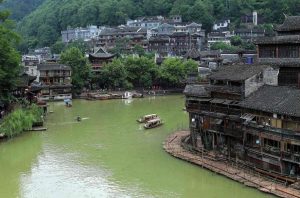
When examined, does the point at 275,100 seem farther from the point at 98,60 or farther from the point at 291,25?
the point at 98,60

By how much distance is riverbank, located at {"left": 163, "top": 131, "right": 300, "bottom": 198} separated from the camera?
25828 mm

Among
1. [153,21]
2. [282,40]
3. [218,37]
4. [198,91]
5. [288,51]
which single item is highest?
[153,21]

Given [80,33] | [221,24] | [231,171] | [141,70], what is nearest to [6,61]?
[231,171]

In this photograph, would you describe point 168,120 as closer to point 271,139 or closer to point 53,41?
point 271,139

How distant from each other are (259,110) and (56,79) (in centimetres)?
5180

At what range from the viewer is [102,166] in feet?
110

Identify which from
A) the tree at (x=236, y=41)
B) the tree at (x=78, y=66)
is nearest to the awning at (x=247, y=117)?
the tree at (x=78, y=66)

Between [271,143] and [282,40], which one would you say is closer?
[271,143]

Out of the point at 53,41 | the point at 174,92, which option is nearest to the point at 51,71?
the point at 174,92

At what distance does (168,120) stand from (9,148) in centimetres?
1867

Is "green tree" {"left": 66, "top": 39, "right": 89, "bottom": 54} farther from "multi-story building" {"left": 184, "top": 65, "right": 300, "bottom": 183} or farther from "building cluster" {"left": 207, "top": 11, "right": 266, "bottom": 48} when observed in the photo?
"multi-story building" {"left": 184, "top": 65, "right": 300, "bottom": 183}

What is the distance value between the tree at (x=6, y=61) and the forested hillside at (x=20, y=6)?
480ft

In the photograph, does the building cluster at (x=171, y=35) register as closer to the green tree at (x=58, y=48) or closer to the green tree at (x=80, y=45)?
the green tree at (x=80, y=45)

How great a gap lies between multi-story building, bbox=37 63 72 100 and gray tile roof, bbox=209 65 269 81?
145 ft
